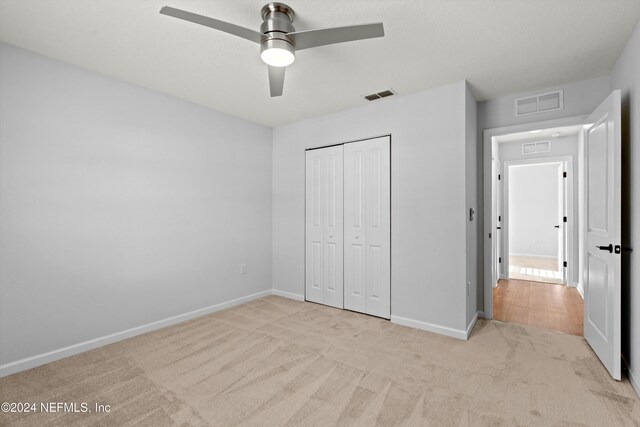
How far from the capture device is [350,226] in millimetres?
3789

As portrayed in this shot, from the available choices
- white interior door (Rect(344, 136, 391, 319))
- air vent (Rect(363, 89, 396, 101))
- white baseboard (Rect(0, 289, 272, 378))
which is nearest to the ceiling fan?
air vent (Rect(363, 89, 396, 101))

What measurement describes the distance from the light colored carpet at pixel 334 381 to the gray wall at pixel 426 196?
15.1 inches

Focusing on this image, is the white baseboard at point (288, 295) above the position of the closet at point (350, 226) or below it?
below

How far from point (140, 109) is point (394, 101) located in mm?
2739

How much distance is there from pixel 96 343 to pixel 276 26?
3091mm

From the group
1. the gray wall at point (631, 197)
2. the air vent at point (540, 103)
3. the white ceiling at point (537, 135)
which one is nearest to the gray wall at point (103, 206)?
the air vent at point (540, 103)

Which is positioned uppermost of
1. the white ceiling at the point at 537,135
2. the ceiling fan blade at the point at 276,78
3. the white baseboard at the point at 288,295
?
the white ceiling at the point at 537,135

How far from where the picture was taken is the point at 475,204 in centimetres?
339

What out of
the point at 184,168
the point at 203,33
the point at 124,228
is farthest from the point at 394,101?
the point at 124,228

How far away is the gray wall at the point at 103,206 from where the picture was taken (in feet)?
7.73

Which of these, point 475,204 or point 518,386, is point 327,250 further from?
point 518,386

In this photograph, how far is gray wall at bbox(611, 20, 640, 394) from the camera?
2.09 metres

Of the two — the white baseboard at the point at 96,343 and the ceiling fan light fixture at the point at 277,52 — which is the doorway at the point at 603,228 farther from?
the white baseboard at the point at 96,343

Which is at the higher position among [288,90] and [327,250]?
[288,90]
